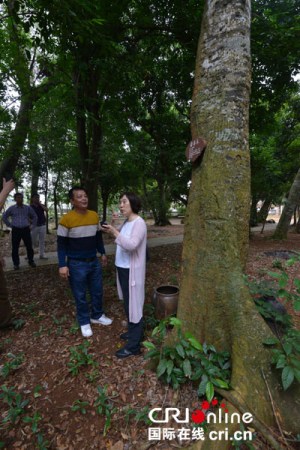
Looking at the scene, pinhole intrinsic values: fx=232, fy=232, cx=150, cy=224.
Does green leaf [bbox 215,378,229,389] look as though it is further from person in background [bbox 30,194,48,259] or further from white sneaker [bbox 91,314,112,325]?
person in background [bbox 30,194,48,259]

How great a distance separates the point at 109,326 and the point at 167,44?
655cm

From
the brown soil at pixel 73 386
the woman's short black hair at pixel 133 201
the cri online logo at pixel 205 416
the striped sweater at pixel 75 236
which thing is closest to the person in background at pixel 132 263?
the woman's short black hair at pixel 133 201

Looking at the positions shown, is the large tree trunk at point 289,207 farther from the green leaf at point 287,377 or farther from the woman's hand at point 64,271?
the woman's hand at point 64,271

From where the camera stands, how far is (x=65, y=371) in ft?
8.87

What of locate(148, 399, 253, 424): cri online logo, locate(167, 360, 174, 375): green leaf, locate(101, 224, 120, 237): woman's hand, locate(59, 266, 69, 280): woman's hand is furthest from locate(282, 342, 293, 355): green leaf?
locate(59, 266, 69, 280): woman's hand

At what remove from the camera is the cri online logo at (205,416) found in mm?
1844

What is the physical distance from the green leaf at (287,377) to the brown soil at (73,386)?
0.49 m

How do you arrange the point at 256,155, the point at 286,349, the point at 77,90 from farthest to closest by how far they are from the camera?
the point at 256,155 → the point at 77,90 → the point at 286,349

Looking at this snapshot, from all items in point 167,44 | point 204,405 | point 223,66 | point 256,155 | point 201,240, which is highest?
point 167,44

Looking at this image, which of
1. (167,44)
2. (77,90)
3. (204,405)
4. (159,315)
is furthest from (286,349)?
(167,44)

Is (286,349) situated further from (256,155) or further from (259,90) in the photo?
(256,155)

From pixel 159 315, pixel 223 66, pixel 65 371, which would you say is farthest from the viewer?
pixel 159 315

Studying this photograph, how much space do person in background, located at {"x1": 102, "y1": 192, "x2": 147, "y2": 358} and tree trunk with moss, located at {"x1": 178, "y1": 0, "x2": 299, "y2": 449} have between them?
588 millimetres

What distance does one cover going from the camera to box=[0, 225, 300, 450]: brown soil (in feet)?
6.64
